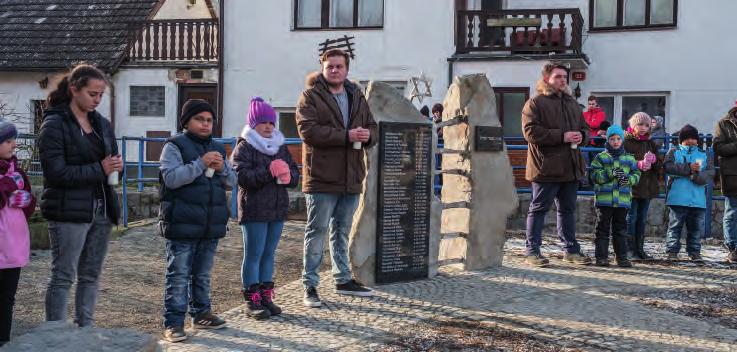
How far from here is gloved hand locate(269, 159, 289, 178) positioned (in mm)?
5531

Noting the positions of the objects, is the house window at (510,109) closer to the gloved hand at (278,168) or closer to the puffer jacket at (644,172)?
the puffer jacket at (644,172)

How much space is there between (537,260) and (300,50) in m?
11.2

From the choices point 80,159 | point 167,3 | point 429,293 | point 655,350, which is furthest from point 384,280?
point 167,3

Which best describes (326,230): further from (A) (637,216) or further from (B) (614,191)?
(A) (637,216)

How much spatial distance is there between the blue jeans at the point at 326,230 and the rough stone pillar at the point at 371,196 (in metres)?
0.26

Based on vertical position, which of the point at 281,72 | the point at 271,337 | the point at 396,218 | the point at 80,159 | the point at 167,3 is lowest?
the point at 271,337

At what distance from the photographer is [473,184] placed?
794 centimetres

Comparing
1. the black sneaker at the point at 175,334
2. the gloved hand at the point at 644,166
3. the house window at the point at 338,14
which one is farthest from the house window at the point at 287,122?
the black sneaker at the point at 175,334

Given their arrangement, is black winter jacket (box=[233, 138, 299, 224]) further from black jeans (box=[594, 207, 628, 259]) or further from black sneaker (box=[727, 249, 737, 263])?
black sneaker (box=[727, 249, 737, 263])

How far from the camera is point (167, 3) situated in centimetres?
2003

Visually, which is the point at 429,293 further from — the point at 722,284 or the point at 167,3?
the point at 167,3

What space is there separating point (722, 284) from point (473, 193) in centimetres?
243

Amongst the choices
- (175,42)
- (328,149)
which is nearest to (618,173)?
(328,149)

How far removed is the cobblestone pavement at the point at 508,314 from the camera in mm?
5121
